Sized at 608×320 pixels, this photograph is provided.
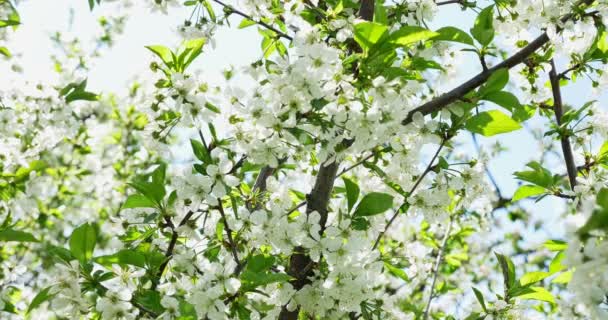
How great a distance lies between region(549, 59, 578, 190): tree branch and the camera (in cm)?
242

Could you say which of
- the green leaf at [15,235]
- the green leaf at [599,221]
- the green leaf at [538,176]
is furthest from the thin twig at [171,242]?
the green leaf at [599,221]

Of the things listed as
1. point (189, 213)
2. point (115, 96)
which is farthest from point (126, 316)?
point (115, 96)

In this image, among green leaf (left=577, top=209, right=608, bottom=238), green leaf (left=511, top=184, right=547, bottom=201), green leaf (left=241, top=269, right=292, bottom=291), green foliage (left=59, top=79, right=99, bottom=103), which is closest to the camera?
green leaf (left=577, top=209, right=608, bottom=238)

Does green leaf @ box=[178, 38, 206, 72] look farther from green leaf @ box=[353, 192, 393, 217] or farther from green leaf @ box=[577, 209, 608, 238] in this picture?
green leaf @ box=[577, 209, 608, 238]

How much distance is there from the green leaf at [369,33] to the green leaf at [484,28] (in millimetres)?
539

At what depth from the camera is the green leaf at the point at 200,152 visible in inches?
80.7

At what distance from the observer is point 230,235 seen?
6.82ft

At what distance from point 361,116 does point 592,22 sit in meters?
1.21

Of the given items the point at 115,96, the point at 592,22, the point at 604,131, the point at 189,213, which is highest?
the point at 592,22

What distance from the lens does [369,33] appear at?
1889mm

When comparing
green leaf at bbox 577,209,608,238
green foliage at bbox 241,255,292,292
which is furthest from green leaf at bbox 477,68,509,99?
green leaf at bbox 577,209,608,238

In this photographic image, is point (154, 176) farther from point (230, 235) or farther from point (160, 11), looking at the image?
point (160, 11)

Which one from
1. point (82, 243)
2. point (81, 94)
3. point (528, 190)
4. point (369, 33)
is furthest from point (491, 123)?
point (81, 94)

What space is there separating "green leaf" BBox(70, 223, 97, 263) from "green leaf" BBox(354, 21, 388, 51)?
1.09 metres
